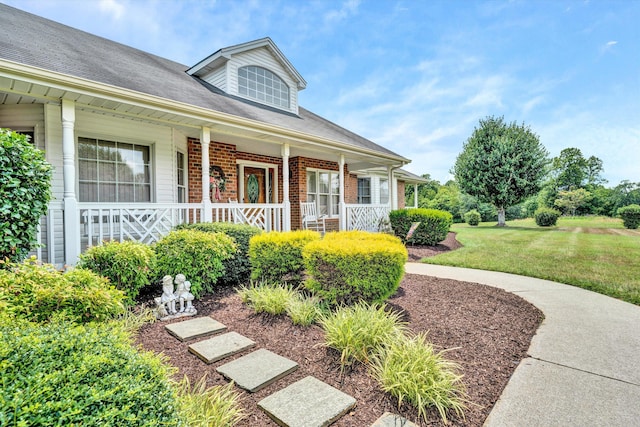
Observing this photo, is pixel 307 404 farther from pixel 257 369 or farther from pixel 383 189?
pixel 383 189

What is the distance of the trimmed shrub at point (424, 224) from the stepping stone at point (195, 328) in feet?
27.4

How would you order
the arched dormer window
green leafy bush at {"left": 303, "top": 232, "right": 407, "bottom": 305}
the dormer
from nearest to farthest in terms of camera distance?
green leafy bush at {"left": 303, "top": 232, "right": 407, "bottom": 305}
the dormer
the arched dormer window

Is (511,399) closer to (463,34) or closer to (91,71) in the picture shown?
(91,71)

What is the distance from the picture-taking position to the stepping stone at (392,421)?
195cm

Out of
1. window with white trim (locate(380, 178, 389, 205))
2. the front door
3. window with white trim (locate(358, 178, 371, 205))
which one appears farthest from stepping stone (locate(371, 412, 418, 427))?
window with white trim (locate(380, 178, 389, 205))

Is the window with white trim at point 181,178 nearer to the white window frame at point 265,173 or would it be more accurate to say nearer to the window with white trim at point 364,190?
the white window frame at point 265,173

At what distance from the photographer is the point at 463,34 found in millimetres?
8938

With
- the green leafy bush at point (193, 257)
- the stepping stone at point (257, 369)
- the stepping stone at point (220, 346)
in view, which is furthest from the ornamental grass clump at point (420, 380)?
the green leafy bush at point (193, 257)

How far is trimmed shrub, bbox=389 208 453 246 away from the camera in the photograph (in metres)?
10.6

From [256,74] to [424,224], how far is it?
25.1ft

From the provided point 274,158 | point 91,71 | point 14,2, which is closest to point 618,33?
point 274,158

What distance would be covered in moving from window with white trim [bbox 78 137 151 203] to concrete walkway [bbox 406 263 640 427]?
720 centimetres

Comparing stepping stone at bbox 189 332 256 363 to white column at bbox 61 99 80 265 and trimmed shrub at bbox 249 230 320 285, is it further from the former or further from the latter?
white column at bbox 61 99 80 265

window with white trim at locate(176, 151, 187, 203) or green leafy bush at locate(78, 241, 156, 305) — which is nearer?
green leafy bush at locate(78, 241, 156, 305)
